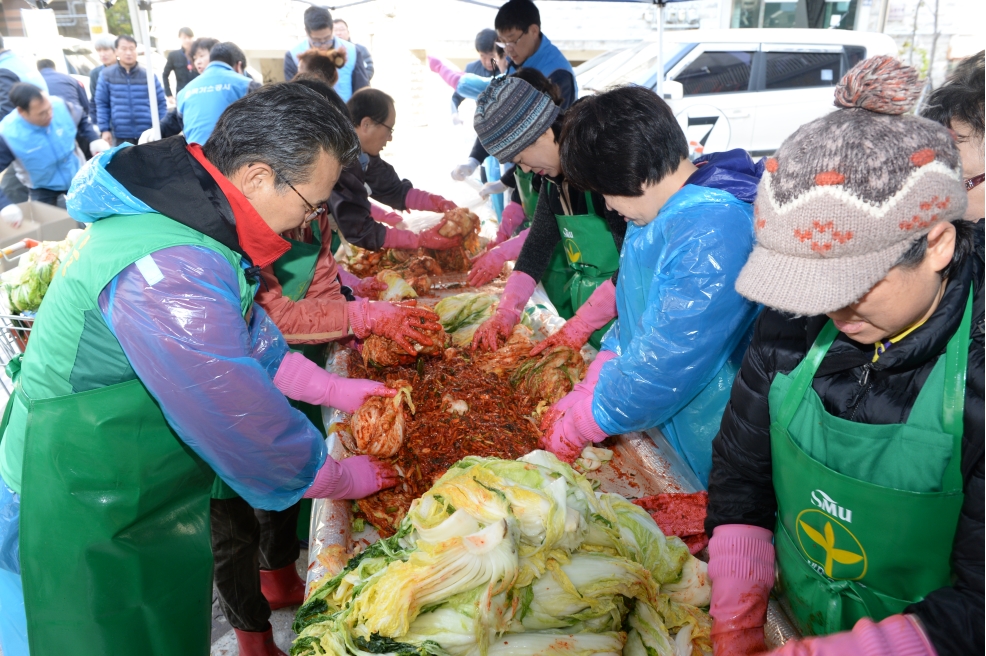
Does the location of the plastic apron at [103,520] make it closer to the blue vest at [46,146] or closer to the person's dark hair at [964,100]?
the person's dark hair at [964,100]

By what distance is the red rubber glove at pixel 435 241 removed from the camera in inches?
211

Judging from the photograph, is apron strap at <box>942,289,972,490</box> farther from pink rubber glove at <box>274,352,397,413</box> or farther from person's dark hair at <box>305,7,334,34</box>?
person's dark hair at <box>305,7,334,34</box>

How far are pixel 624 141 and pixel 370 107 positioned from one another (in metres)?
3.03

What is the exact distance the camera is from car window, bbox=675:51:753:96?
9.99m

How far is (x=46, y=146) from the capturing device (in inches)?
324

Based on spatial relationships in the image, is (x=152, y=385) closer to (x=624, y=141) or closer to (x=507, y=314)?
(x=624, y=141)

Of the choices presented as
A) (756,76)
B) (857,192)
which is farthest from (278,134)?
(756,76)

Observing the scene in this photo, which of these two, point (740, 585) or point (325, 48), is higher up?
point (325, 48)

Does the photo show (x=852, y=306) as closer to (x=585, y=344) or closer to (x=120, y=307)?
(x=120, y=307)

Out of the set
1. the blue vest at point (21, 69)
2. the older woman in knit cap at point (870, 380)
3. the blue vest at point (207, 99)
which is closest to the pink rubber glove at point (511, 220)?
the blue vest at point (207, 99)

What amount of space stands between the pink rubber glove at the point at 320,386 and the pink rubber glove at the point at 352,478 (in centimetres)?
37

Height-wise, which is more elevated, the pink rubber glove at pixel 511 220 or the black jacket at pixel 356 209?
the black jacket at pixel 356 209

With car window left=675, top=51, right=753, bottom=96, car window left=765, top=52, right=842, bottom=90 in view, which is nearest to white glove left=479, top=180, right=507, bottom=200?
car window left=675, top=51, right=753, bottom=96

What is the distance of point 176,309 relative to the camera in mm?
1956
